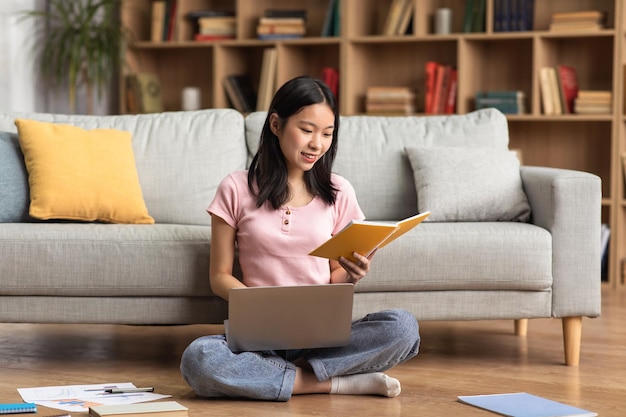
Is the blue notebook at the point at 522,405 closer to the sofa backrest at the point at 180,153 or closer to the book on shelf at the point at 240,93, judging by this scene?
the sofa backrest at the point at 180,153

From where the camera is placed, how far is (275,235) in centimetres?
257

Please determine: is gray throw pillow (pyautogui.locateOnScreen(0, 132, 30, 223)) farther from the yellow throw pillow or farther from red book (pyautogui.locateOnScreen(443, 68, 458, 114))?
red book (pyautogui.locateOnScreen(443, 68, 458, 114))

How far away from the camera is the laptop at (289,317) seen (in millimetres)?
2361

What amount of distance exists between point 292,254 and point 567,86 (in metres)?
2.62

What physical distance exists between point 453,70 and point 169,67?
1711mm

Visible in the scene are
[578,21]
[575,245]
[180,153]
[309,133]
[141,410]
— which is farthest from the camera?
[578,21]

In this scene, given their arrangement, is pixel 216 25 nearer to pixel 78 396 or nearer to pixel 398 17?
pixel 398 17

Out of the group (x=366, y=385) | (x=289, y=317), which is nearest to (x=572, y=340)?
(x=366, y=385)

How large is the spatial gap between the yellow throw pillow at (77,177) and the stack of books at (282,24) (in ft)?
6.90

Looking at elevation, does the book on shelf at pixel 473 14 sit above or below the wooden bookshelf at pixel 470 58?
above

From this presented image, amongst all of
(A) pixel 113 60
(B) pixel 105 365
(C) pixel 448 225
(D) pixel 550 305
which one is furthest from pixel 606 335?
(A) pixel 113 60

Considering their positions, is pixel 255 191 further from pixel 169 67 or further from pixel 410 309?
pixel 169 67

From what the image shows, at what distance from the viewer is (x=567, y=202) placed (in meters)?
2.91

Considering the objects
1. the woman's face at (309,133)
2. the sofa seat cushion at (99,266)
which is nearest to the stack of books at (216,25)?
the sofa seat cushion at (99,266)
